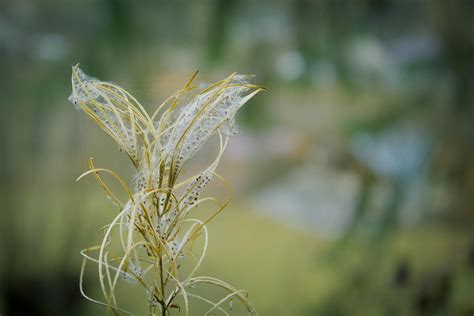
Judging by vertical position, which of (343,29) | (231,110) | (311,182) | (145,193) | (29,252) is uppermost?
(343,29)

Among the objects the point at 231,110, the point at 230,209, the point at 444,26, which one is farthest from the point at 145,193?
the point at 444,26

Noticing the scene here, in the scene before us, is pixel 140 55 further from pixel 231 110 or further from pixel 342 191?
pixel 231 110

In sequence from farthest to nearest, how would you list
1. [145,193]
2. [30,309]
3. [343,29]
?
[343,29], [30,309], [145,193]

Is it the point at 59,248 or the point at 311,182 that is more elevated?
the point at 311,182

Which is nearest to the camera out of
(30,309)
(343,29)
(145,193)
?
Answer: (145,193)

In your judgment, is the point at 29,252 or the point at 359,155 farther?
the point at 359,155

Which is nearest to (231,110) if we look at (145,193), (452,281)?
(145,193)
